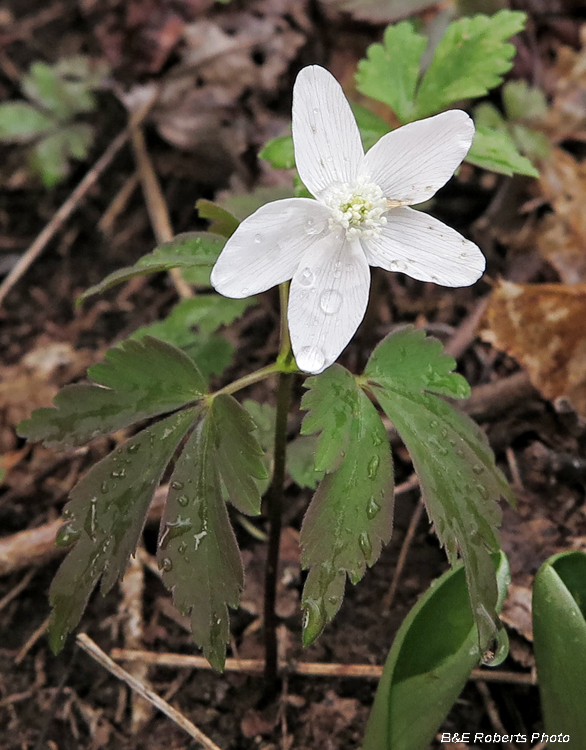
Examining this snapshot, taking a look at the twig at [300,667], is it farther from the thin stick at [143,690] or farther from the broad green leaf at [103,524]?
the broad green leaf at [103,524]

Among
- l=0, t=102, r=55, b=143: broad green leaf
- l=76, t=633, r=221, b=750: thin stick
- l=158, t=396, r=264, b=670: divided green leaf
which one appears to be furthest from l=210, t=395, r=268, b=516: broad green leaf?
l=0, t=102, r=55, b=143: broad green leaf

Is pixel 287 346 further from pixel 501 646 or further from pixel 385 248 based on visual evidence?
pixel 501 646

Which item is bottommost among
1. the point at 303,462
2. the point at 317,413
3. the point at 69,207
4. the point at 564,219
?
the point at 564,219

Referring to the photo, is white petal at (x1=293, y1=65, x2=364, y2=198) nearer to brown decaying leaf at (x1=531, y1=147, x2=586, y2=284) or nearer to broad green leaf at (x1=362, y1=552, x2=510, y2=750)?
broad green leaf at (x1=362, y1=552, x2=510, y2=750)

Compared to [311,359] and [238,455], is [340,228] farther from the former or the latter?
[238,455]

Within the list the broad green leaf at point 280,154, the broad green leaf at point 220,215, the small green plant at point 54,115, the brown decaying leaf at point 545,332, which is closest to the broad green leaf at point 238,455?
the broad green leaf at point 220,215

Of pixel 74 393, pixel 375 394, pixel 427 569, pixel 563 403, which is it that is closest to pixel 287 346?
pixel 375 394

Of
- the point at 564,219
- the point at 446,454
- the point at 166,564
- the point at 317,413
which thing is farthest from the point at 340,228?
the point at 564,219

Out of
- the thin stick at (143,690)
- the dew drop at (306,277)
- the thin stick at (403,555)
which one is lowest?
the thin stick at (403,555)
